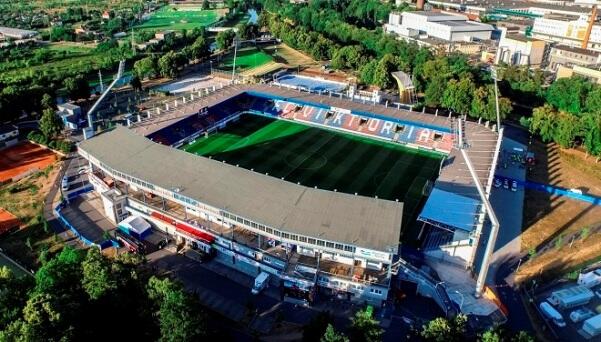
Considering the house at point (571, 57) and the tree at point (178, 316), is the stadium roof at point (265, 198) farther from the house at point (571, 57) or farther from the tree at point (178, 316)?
the house at point (571, 57)

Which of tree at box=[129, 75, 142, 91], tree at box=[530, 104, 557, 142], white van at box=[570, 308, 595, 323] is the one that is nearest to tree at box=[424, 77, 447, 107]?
tree at box=[530, 104, 557, 142]

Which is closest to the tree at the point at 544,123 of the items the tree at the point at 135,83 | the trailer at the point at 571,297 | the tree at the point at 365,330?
the trailer at the point at 571,297

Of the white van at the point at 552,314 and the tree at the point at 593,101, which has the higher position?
the tree at the point at 593,101

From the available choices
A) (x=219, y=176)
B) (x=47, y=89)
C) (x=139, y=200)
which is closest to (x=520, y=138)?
(x=219, y=176)

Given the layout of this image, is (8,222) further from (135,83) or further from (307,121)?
(135,83)

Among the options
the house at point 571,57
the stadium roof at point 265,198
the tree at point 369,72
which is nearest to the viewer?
the stadium roof at point 265,198

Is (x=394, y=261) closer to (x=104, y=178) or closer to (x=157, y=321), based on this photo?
(x=157, y=321)

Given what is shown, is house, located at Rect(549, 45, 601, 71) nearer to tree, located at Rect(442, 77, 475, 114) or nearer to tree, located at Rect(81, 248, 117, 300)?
tree, located at Rect(442, 77, 475, 114)
